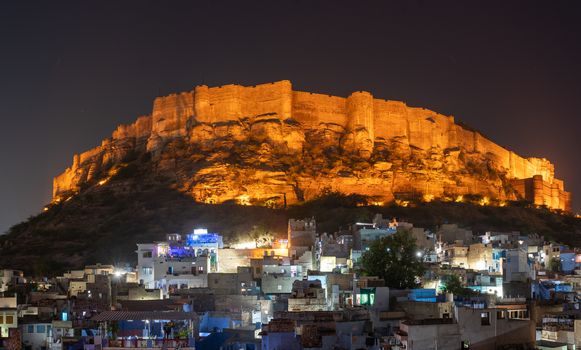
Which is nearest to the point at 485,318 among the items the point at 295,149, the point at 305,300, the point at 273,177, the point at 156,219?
the point at 305,300

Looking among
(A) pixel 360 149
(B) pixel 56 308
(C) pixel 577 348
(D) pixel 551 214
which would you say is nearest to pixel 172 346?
(B) pixel 56 308

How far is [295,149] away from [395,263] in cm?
4205

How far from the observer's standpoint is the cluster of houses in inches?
766

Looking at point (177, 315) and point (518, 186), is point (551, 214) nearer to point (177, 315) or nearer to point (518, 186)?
point (518, 186)

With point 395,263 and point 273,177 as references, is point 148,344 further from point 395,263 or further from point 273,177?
point 273,177

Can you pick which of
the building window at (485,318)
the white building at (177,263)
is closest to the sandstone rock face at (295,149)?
the white building at (177,263)

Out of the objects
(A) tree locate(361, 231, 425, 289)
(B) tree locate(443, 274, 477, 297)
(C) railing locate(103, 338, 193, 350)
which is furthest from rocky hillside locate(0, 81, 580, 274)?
(C) railing locate(103, 338, 193, 350)

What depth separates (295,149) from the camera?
71500 millimetres

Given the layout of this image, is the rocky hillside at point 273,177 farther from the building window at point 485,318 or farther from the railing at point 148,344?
the railing at point 148,344

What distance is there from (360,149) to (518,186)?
66.6 ft

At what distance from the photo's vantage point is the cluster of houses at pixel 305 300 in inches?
766

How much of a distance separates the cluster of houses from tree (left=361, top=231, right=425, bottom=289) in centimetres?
75

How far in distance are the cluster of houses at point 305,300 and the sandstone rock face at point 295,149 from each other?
23624mm

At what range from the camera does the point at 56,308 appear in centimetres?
2377
